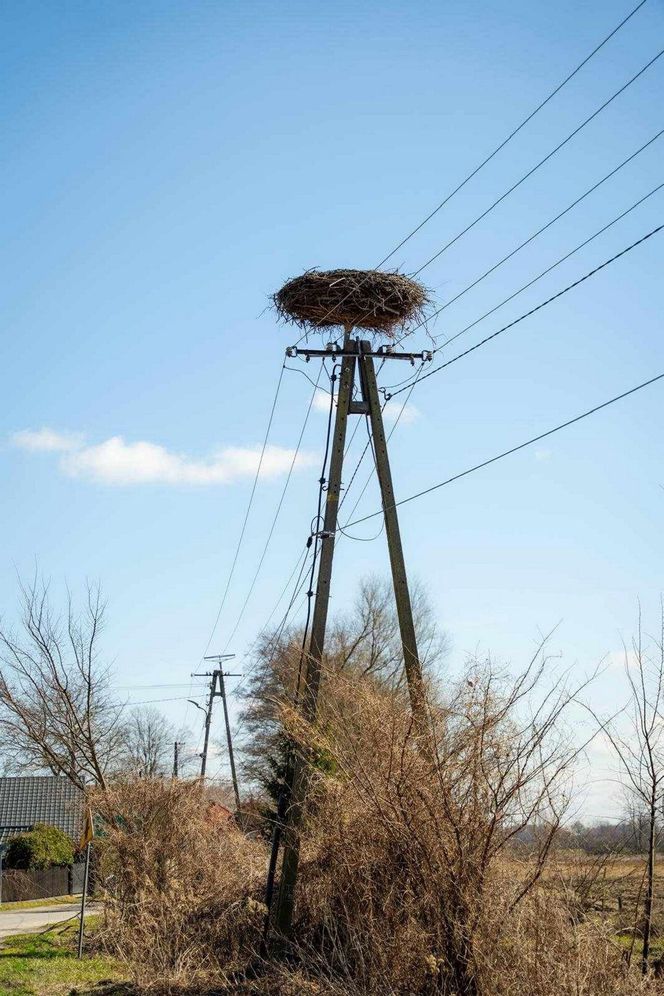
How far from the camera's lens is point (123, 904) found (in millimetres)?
17031

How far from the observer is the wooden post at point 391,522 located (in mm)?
13703

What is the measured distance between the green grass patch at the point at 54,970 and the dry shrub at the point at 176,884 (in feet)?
1.09

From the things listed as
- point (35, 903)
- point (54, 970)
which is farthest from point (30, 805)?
point (54, 970)

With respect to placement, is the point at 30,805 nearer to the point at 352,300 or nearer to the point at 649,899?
the point at 352,300

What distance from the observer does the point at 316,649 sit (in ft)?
46.0

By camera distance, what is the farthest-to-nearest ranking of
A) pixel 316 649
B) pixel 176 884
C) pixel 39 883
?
pixel 39 883
pixel 176 884
pixel 316 649

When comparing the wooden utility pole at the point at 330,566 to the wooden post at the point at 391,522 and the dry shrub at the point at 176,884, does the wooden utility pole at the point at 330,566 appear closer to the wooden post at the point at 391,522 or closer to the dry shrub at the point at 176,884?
the wooden post at the point at 391,522

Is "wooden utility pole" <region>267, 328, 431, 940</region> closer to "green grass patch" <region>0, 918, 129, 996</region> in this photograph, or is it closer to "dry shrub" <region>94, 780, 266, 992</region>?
"dry shrub" <region>94, 780, 266, 992</region>

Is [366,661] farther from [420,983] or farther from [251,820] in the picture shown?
[420,983]

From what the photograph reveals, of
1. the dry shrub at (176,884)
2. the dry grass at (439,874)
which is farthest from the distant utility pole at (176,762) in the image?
the dry grass at (439,874)

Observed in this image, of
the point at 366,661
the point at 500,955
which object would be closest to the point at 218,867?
the point at 500,955

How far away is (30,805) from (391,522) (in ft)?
152

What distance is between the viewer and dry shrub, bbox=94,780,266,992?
14391mm

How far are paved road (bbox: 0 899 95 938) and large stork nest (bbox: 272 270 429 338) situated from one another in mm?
14328
